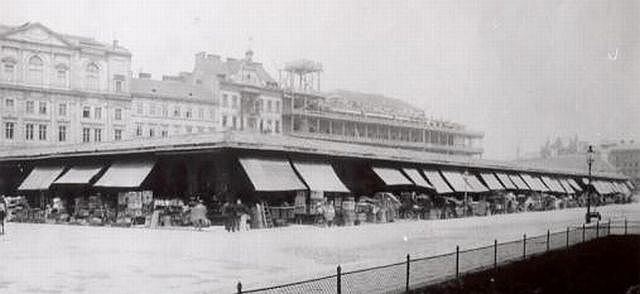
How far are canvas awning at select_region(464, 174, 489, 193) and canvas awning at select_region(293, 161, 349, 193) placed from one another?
1202 centimetres

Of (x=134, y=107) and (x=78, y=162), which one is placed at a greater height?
(x=134, y=107)

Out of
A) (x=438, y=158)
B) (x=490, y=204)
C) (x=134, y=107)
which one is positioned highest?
(x=134, y=107)

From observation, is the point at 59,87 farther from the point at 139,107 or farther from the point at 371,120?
the point at 371,120

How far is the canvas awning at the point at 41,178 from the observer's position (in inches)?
1348

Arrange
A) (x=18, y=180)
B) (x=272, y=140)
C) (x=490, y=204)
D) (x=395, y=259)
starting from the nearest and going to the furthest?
(x=395, y=259) < (x=272, y=140) < (x=18, y=180) < (x=490, y=204)

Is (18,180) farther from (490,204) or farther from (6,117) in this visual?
(490,204)

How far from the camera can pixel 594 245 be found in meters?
20.8

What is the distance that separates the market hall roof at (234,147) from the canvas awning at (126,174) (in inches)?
24.2

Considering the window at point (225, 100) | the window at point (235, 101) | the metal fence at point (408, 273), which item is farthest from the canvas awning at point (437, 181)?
the window at point (235, 101)

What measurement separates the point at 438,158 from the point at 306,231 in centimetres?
1622

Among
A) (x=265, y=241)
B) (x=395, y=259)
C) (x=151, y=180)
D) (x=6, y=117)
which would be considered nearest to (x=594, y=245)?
(x=395, y=259)

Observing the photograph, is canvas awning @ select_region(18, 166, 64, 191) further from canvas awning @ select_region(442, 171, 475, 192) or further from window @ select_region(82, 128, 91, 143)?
window @ select_region(82, 128, 91, 143)

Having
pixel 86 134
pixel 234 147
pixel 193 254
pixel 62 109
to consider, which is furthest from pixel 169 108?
pixel 193 254

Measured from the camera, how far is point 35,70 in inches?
2274
